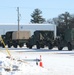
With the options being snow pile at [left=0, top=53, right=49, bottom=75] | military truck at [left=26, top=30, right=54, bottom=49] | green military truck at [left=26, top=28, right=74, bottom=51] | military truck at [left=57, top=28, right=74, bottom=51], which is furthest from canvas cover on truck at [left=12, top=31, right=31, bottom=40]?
snow pile at [left=0, top=53, right=49, bottom=75]

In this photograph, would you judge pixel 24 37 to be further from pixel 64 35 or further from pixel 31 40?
pixel 64 35

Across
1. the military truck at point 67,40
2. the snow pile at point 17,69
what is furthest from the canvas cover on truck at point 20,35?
the snow pile at point 17,69

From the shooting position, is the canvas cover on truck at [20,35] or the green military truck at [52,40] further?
Result: the canvas cover on truck at [20,35]

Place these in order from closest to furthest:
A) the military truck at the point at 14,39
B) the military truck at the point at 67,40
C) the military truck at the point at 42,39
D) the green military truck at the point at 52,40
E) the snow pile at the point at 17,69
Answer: the snow pile at the point at 17,69
the military truck at the point at 67,40
the green military truck at the point at 52,40
the military truck at the point at 42,39
the military truck at the point at 14,39

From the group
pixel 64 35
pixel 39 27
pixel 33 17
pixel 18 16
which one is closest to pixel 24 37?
pixel 64 35

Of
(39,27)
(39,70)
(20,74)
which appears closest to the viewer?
(20,74)

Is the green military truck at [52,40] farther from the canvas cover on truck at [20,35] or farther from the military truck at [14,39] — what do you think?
the canvas cover on truck at [20,35]

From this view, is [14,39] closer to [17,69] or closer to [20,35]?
[20,35]

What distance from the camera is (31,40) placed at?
54406 millimetres

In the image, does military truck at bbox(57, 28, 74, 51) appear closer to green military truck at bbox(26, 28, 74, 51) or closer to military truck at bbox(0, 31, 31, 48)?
green military truck at bbox(26, 28, 74, 51)

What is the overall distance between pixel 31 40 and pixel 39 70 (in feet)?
121

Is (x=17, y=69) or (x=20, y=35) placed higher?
(x=20, y=35)

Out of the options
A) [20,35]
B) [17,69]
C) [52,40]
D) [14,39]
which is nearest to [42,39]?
[52,40]

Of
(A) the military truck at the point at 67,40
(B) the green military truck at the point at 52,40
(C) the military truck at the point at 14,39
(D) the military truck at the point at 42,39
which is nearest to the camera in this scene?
(A) the military truck at the point at 67,40
